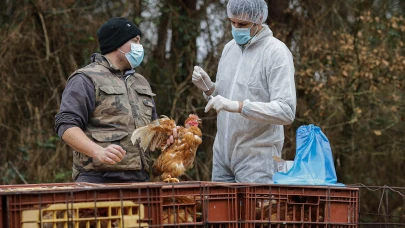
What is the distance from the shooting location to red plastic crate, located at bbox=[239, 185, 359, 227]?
4742 millimetres

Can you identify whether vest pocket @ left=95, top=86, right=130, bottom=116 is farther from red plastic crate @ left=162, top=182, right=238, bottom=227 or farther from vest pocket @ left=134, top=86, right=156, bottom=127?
red plastic crate @ left=162, top=182, right=238, bottom=227

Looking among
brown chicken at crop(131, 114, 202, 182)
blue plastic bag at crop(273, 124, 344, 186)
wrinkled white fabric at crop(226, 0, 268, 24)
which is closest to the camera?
blue plastic bag at crop(273, 124, 344, 186)

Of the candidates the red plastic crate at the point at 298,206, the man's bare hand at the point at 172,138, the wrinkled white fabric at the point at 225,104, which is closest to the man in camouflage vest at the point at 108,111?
the man's bare hand at the point at 172,138

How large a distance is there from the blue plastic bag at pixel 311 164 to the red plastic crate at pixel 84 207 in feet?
3.40

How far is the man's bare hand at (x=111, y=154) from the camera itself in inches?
198

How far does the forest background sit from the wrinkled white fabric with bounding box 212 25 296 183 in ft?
17.7

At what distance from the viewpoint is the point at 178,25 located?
11.9 meters

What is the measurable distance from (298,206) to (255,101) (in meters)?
1.04

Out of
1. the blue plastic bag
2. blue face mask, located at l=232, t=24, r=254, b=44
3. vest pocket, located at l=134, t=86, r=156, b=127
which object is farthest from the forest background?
the blue plastic bag

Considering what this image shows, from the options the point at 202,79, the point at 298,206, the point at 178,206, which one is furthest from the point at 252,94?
the point at 178,206

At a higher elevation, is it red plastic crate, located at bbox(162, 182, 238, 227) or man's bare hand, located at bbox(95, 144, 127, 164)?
man's bare hand, located at bbox(95, 144, 127, 164)

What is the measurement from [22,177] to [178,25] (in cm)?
300

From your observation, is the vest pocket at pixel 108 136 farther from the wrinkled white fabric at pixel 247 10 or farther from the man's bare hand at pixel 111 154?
the wrinkled white fabric at pixel 247 10

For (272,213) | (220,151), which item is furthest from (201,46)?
(272,213)
